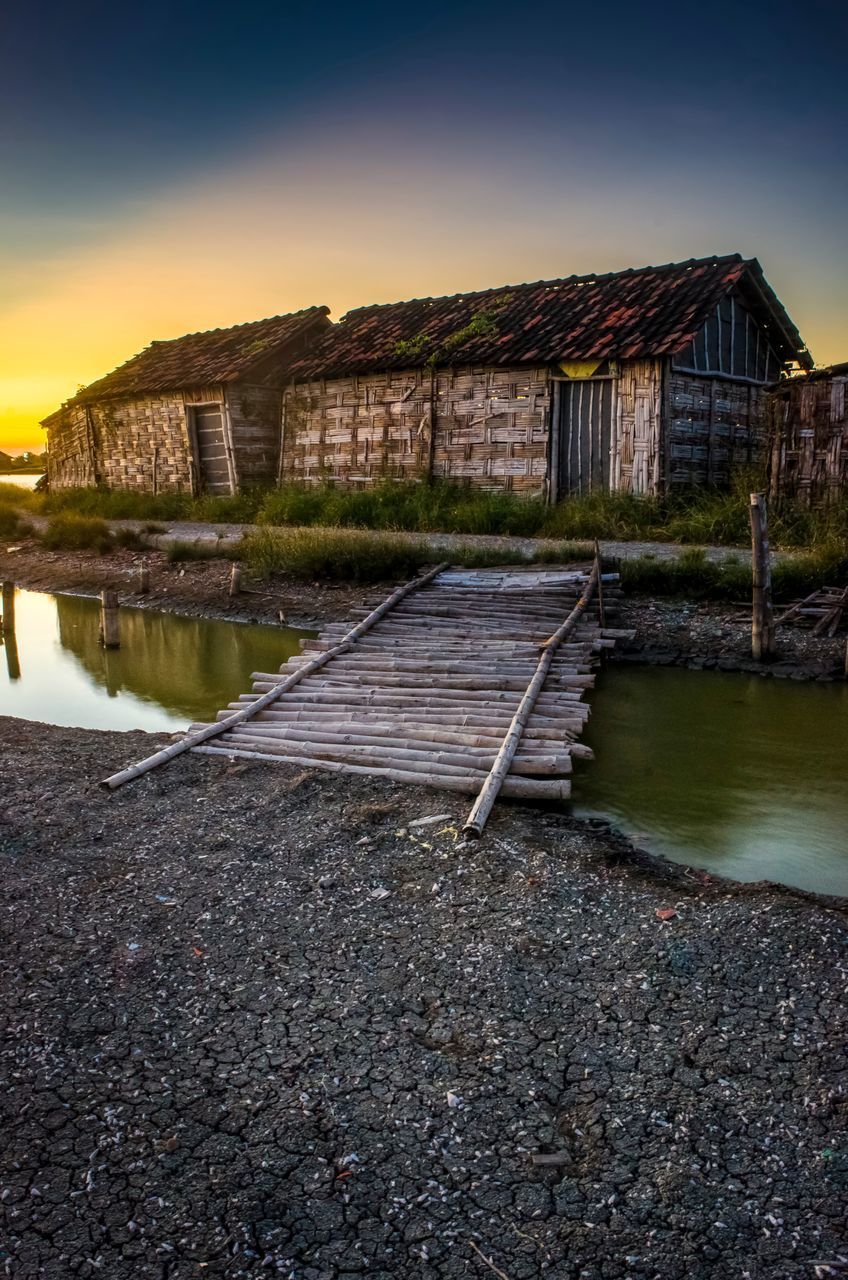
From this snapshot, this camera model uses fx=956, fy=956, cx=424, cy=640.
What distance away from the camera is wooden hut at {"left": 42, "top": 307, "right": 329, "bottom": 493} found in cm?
2094

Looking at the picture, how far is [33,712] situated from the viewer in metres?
9.68

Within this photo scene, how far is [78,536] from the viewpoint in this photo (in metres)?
18.2

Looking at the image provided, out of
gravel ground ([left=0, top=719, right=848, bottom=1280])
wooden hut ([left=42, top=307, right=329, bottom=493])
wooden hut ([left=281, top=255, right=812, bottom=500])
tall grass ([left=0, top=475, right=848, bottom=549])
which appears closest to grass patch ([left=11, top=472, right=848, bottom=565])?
tall grass ([left=0, top=475, right=848, bottom=549])

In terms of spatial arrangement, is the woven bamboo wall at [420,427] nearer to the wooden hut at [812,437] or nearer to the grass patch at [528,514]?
the grass patch at [528,514]

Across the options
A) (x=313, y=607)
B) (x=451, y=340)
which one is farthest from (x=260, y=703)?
(x=451, y=340)

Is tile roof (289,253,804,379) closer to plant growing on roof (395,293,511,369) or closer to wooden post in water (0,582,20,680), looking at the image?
plant growing on roof (395,293,511,369)

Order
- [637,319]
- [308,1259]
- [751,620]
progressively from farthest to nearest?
1. [637,319]
2. [751,620]
3. [308,1259]

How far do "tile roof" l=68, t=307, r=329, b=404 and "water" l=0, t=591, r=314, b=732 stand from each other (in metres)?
8.34

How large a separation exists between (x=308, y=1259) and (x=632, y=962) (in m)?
1.91

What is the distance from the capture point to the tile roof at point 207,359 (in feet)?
68.8

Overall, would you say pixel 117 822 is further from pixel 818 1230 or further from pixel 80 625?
pixel 80 625

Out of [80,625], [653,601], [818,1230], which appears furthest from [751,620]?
[80,625]

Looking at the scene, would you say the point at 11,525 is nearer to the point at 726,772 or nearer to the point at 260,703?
the point at 260,703

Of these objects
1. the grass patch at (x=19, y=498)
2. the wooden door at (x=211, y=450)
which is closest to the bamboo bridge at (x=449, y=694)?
the wooden door at (x=211, y=450)
